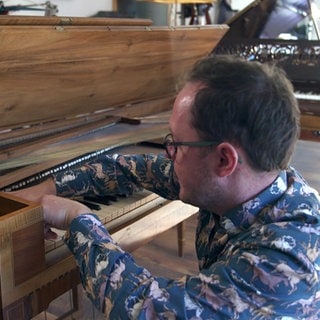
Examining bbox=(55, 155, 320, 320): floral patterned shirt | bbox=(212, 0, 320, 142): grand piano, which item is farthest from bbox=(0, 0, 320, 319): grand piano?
bbox=(212, 0, 320, 142): grand piano

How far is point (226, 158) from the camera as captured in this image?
96 centimetres

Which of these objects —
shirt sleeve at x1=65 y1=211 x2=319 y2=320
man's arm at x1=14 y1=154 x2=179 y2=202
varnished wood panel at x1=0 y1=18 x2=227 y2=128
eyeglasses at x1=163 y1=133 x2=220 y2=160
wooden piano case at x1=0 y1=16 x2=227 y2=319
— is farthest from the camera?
varnished wood panel at x1=0 y1=18 x2=227 y2=128

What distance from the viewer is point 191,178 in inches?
40.6

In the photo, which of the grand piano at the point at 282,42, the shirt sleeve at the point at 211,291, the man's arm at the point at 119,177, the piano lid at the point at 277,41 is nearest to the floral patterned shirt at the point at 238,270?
the shirt sleeve at the point at 211,291

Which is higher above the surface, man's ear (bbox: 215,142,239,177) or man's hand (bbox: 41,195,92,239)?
man's ear (bbox: 215,142,239,177)

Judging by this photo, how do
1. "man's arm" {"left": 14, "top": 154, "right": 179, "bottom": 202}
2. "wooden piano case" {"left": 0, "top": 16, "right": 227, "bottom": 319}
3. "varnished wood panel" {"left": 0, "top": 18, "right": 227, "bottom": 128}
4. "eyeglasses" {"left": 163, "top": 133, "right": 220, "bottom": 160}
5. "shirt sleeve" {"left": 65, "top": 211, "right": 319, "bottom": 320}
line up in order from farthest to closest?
"varnished wood panel" {"left": 0, "top": 18, "right": 227, "bottom": 128}
"man's arm" {"left": 14, "top": 154, "right": 179, "bottom": 202}
"wooden piano case" {"left": 0, "top": 16, "right": 227, "bottom": 319}
"eyeglasses" {"left": 163, "top": 133, "right": 220, "bottom": 160}
"shirt sleeve" {"left": 65, "top": 211, "right": 319, "bottom": 320}

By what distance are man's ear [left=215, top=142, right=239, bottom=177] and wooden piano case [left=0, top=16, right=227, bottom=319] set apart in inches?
16.3

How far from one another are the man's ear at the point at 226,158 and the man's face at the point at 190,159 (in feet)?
0.05

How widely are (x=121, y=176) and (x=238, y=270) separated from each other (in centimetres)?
67

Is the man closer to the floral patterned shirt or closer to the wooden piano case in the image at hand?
the floral patterned shirt

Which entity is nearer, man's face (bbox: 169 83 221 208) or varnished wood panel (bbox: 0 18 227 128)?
man's face (bbox: 169 83 221 208)

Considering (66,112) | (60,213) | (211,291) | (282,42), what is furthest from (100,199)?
(282,42)

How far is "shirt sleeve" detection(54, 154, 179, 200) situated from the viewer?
1434mm

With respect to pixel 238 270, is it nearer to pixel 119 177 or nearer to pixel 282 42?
pixel 119 177
